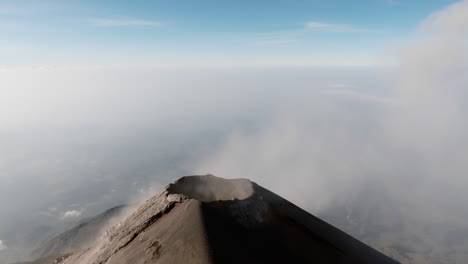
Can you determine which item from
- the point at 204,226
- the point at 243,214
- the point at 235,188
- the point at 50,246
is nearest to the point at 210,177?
the point at 235,188

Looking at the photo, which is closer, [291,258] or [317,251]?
[291,258]

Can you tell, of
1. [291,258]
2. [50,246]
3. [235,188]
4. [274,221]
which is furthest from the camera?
[50,246]

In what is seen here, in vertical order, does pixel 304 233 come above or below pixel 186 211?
below

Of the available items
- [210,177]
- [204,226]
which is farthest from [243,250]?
[210,177]

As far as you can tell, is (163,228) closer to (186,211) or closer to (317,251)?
(186,211)

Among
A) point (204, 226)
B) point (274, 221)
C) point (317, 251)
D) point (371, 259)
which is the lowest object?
point (371, 259)

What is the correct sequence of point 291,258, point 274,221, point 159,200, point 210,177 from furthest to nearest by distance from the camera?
point 210,177 → point 159,200 → point 274,221 → point 291,258
